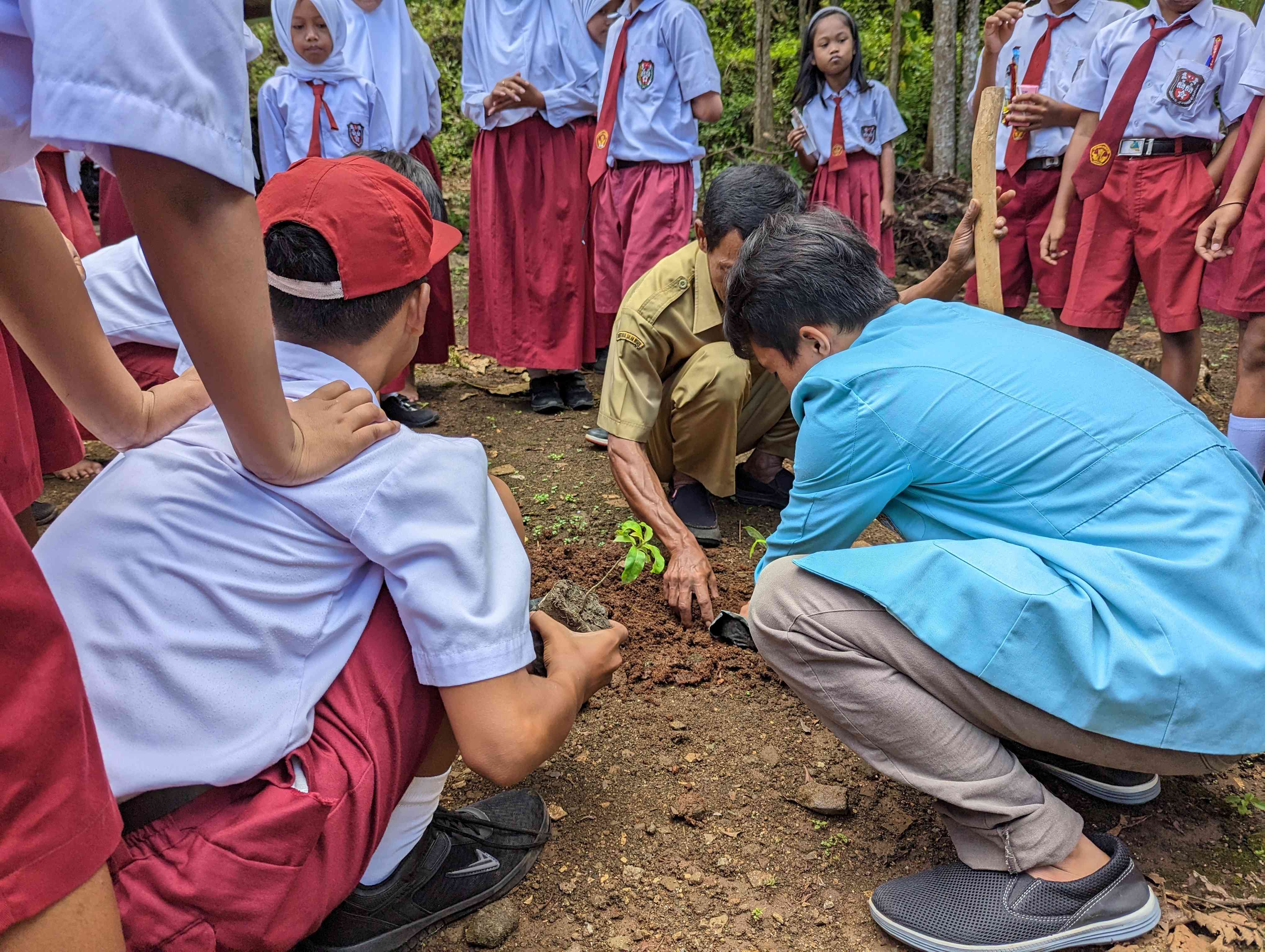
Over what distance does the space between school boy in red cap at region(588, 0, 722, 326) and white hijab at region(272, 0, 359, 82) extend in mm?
1262

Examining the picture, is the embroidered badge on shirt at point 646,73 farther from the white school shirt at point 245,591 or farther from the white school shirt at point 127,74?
the white school shirt at point 127,74

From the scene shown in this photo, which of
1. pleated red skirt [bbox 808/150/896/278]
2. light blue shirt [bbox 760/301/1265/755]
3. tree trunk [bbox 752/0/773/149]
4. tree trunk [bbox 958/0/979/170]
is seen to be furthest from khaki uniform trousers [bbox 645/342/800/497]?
tree trunk [bbox 752/0/773/149]

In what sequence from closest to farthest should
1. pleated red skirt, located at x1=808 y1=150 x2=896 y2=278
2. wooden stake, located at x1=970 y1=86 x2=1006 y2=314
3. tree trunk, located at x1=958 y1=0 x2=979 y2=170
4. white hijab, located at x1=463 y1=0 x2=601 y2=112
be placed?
wooden stake, located at x1=970 y1=86 x2=1006 y2=314 < white hijab, located at x1=463 y1=0 x2=601 y2=112 < pleated red skirt, located at x1=808 y1=150 x2=896 y2=278 < tree trunk, located at x1=958 y1=0 x2=979 y2=170

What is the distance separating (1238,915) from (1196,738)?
41cm

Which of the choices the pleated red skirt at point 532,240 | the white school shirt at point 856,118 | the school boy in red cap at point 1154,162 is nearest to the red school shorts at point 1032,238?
the school boy in red cap at point 1154,162

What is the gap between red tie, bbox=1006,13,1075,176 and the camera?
14.1 feet

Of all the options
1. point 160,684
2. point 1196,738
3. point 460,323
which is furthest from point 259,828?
point 460,323

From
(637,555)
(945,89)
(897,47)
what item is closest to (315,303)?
(637,555)

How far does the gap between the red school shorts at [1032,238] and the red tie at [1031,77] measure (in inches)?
3.0

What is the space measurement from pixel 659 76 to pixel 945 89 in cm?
441

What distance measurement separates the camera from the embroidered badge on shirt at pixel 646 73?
14.9ft

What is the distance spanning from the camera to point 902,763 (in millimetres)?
1774

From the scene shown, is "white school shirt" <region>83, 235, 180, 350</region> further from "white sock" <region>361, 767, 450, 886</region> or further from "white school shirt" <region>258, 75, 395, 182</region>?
"white school shirt" <region>258, 75, 395, 182</region>

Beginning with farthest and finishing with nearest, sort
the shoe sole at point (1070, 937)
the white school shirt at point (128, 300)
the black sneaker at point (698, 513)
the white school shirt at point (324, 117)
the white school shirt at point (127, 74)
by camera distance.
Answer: the white school shirt at point (324, 117) → the black sneaker at point (698, 513) → the white school shirt at point (128, 300) → the shoe sole at point (1070, 937) → the white school shirt at point (127, 74)
